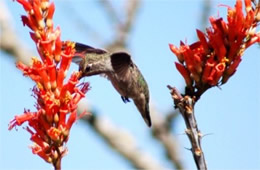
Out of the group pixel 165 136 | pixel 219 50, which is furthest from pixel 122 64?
pixel 165 136

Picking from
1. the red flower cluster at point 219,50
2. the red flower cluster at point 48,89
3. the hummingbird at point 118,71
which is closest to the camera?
the red flower cluster at point 48,89

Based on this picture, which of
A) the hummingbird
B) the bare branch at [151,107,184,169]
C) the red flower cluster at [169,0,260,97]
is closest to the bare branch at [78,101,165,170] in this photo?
the bare branch at [151,107,184,169]

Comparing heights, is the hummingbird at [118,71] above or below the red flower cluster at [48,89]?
above

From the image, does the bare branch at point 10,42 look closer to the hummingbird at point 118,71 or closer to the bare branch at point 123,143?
the bare branch at point 123,143

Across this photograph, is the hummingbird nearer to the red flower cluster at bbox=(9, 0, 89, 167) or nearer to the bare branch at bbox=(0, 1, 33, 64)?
the red flower cluster at bbox=(9, 0, 89, 167)

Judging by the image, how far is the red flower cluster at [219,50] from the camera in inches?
130

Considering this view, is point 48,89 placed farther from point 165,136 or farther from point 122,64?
point 165,136

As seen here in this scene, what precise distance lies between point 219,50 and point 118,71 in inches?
57.8

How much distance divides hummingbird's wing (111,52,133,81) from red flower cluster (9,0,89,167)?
40.3 inches

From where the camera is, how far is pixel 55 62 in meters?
3.15

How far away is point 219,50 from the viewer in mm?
3277

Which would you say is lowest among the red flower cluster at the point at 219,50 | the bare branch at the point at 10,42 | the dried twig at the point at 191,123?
the dried twig at the point at 191,123

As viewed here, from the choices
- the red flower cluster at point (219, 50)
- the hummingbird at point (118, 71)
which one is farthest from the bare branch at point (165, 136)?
the red flower cluster at point (219, 50)

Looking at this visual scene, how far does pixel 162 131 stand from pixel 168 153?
48 cm
